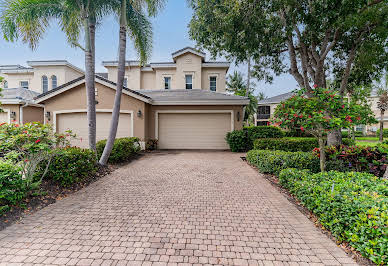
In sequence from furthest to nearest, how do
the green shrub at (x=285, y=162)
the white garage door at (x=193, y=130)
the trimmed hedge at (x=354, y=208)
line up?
the white garage door at (x=193, y=130)
the green shrub at (x=285, y=162)
the trimmed hedge at (x=354, y=208)

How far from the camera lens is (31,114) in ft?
44.3

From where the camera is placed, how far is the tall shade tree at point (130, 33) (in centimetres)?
682

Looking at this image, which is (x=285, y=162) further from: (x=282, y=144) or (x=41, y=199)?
(x=41, y=199)

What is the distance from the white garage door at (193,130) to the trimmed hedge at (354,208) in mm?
8226

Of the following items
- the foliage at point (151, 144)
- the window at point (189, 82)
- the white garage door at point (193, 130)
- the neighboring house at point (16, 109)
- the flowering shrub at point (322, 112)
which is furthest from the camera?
the window at point (189, 82)

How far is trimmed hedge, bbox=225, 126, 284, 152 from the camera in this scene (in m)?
11.1

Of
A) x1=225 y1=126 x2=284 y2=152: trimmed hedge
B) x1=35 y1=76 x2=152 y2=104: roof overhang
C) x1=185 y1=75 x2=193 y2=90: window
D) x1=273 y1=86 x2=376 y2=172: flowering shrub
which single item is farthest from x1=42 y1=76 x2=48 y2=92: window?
x1=273 y1=86 x2=376 y2=172: flowering shrub

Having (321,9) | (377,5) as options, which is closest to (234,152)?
(321,9)

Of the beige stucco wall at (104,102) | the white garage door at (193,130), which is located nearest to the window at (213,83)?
the white garage door at (193,130)

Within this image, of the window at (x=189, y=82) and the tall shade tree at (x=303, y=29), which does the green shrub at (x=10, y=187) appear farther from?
the window at (x=189, y=82)

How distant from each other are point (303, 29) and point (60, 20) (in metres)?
9.96

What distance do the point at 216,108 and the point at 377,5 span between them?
8048 millimetres

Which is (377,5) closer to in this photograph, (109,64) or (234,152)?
(234,152)

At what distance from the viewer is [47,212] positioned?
140 inches
